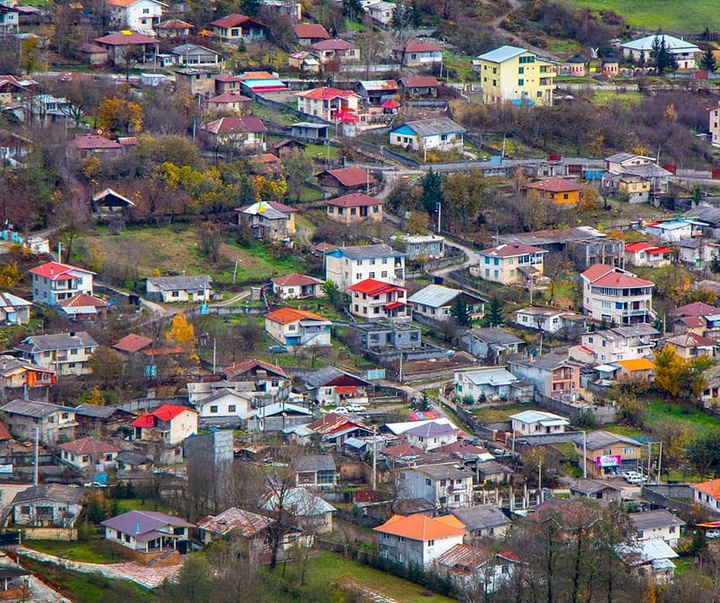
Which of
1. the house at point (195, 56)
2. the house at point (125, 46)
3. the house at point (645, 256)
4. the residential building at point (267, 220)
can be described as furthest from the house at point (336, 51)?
the house at point (645, 256)

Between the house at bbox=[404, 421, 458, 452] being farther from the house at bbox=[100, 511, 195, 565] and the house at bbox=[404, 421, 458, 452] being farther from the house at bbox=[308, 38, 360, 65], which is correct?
the house at bbox=[308, 38, 360, 65]

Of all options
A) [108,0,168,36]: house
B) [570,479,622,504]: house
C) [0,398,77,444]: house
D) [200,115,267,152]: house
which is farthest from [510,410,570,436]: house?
[108,0,168,36]: house

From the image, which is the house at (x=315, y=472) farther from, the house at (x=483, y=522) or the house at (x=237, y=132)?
the house at (x=237, y=132)

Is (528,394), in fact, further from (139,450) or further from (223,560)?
(223,560)

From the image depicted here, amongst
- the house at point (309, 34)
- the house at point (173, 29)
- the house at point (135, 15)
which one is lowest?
the house at point (309, 34)

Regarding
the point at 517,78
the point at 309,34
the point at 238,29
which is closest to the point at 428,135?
the point at 517,78

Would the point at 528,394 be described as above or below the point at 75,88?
below

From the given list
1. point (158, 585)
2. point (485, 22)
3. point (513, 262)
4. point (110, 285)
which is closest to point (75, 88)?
point (110, 285)
